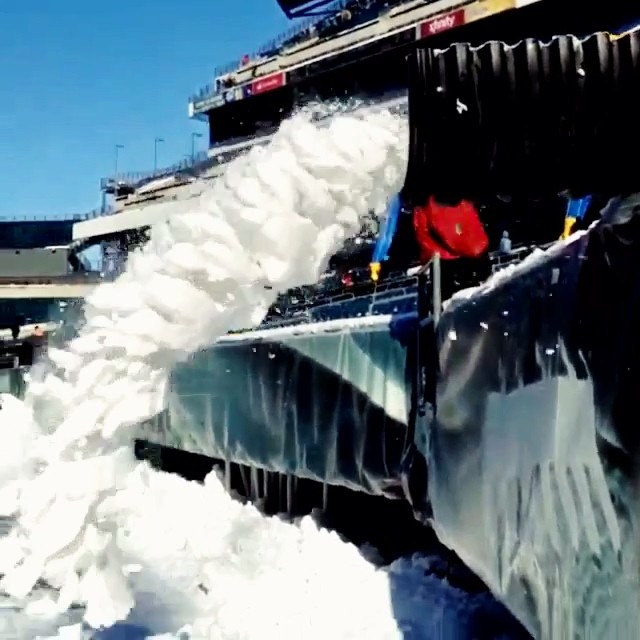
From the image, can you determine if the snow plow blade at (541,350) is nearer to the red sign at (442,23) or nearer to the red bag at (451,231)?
the red bag at (451,231)

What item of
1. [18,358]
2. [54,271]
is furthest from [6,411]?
[54,271]

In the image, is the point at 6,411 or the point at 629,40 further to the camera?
A: the point at 6,411

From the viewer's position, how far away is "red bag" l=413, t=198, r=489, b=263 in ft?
19.7

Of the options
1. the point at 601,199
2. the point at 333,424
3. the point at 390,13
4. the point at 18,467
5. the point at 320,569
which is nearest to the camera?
the point at 601,199

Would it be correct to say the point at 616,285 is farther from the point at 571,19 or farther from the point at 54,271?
the point at 54,271

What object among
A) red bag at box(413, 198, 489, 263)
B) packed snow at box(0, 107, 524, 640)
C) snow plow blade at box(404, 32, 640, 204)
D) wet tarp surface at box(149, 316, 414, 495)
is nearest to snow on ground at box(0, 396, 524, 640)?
packed snow at box(0, 107, 524, 640)

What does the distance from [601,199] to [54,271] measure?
5031 cm

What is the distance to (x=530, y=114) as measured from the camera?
4.69 metres

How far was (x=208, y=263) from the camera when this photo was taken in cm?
571

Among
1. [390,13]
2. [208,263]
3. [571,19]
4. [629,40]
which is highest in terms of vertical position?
[390,13]

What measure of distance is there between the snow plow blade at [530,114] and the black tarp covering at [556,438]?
41 cm

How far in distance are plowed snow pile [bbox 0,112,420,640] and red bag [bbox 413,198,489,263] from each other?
0.41 metres

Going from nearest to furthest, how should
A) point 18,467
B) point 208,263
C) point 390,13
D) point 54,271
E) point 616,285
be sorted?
1. point 616,285
2. point 208,263
3. point 18,467
4. point 390,13
5. point 54,271

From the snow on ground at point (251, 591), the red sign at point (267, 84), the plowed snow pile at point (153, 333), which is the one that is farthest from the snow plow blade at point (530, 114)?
the red sign at point (267, 84)
